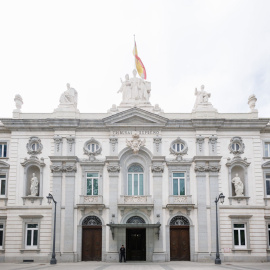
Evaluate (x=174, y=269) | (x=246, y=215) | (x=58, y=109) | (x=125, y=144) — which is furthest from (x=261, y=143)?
(x=58, y=109)

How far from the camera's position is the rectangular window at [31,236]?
37000 mm

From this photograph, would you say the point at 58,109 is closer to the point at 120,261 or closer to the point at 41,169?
the point at 41,169

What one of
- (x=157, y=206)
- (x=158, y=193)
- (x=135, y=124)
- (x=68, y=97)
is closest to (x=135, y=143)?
(x=135, y=124)

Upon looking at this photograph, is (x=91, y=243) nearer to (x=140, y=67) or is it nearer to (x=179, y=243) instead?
(x=179, y=243)

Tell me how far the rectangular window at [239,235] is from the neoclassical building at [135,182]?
0.09m

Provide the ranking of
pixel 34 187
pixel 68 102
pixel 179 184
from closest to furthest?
pixel 34 187, pixel 179 184, pixel 68 102

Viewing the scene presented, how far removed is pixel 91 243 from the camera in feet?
121

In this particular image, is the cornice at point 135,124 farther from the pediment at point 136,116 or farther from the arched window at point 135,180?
the arched window at point 135,180

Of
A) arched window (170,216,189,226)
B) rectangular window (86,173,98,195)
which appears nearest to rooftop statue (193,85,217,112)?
arched window (170,216,189,226)

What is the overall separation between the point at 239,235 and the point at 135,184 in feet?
34.5

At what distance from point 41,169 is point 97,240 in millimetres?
8371

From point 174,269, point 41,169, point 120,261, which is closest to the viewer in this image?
point 174,269

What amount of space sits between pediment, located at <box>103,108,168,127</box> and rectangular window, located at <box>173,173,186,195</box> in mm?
5036

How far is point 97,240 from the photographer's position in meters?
36.9
